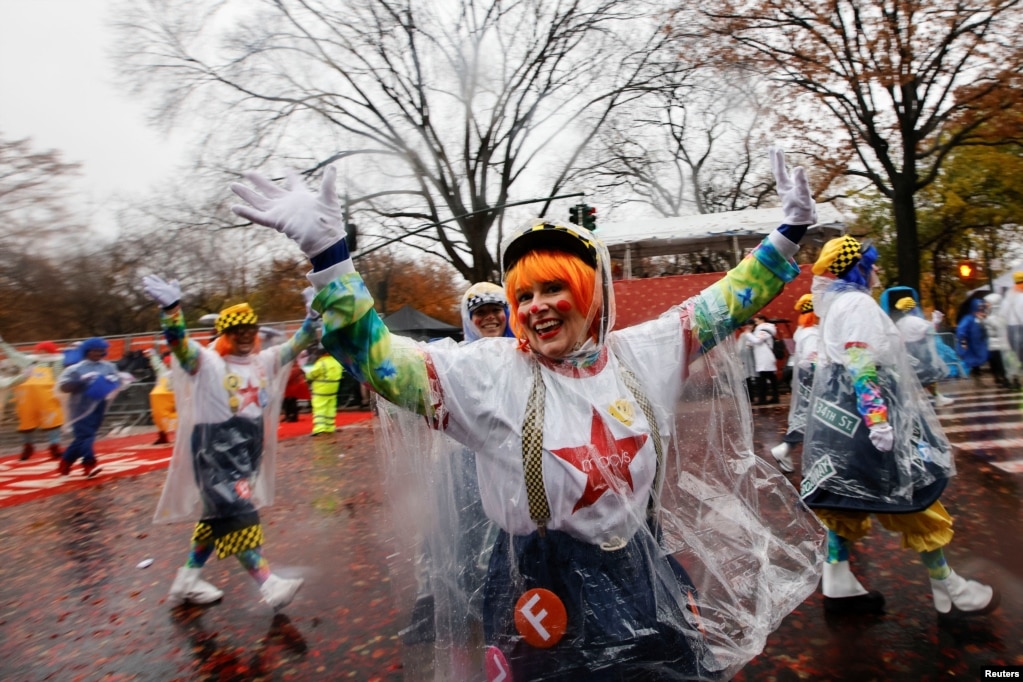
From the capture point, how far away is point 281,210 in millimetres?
1591

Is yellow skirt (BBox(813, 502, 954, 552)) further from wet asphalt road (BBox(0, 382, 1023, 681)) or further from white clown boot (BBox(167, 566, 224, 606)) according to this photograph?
white clown boot (BBox(167, 566, 224, 606))

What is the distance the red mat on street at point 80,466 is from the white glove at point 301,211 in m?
8.11

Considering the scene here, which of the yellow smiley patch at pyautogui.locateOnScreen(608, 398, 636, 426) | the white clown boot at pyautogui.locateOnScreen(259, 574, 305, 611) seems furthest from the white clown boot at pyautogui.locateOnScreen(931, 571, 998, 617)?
the white clown boot at pyautogui.locateOnScreen(259, 574, 305, 611)

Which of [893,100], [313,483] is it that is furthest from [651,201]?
[313,483]

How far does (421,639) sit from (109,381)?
394 inches

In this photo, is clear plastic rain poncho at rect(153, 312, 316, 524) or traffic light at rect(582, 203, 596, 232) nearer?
clear plastic rain poncho at rect(153, 312, 316, 524)

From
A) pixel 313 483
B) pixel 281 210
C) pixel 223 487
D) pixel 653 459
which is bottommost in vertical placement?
pixel 313 483

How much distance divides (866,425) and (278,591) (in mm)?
3662

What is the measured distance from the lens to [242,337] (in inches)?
187

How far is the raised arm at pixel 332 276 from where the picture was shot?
5.21ft

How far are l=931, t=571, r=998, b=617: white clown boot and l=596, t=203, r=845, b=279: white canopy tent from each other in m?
13.7

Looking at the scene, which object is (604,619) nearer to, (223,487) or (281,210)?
(281,210)

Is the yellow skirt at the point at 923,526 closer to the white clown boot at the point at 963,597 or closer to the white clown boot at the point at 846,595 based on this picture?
the white clown boot at the point at 963,597

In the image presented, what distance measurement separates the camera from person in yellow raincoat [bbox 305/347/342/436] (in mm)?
13359
